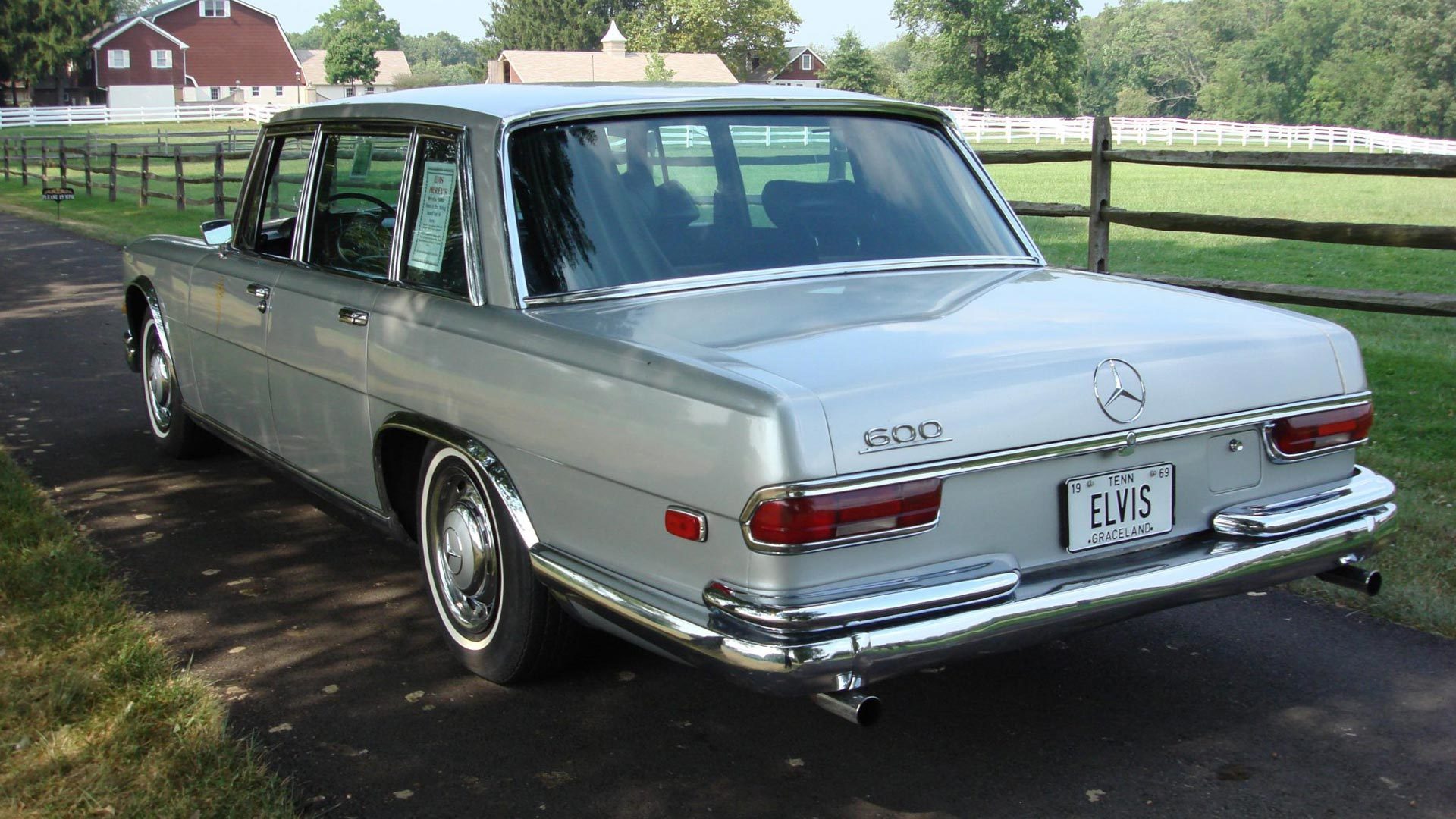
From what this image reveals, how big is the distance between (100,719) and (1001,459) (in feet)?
8.07

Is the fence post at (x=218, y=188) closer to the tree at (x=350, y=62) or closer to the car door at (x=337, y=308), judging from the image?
the car door at (x=337, y=308)

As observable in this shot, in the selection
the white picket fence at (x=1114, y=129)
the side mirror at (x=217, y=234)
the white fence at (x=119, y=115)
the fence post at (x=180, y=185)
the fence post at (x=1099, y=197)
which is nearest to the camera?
the side mirror at (x=217, y=234)

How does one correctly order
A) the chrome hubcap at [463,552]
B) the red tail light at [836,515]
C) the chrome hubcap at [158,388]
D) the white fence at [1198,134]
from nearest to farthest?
the red tail light at [836,515]
the chrome hubcap at [463,552]
the chrome hubcap at [158,388]
the white fence at [1198,134]

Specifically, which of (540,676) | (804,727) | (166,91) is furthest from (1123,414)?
(166,91)

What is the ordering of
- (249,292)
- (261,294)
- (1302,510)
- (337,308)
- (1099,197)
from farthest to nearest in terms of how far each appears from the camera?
(1099,197)
(249,292)
(261,294)
(337,308)
(1302,510)

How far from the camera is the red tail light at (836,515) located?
2850mm

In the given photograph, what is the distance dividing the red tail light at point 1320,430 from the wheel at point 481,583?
75.5 inches

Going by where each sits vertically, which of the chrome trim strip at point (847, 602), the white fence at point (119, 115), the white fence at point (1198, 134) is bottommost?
the chrome trim strip at point (847, 602)

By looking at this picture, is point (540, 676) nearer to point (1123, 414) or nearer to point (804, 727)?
point (804, 727)

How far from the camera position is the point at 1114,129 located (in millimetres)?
65250

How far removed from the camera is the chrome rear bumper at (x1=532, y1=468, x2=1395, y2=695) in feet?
9.43

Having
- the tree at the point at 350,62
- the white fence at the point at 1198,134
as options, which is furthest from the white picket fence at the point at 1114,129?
the tree at the point at 350,62

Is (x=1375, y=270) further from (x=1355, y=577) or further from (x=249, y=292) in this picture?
(x=249, y=292)

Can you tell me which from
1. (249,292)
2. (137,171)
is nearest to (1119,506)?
(249,292)
